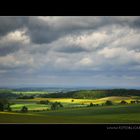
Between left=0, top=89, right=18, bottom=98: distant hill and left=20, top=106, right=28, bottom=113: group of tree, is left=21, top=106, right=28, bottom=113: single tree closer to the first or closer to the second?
left=20, top=106, right=28, bottom=113: group of tree

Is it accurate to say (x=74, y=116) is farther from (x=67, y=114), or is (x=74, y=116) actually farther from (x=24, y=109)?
(x=24, y=109)

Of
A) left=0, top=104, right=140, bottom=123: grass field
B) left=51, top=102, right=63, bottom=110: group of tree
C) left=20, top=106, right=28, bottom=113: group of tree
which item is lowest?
left=0, top=104, right=140, bottom=123: grass field

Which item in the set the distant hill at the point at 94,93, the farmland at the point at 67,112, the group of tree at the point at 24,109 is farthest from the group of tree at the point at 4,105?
the distant hill at the point at 94,93

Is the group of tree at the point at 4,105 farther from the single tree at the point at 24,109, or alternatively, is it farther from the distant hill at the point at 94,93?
the distant hill at the point at 94,93

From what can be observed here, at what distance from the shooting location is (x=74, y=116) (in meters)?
3.19

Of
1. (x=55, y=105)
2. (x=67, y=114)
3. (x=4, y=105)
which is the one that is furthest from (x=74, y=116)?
(x=4, y=105)

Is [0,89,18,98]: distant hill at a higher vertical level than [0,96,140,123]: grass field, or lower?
higher

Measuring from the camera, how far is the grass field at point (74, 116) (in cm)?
318

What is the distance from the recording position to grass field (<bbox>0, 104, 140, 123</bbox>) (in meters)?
3.18

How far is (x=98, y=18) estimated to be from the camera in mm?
3213

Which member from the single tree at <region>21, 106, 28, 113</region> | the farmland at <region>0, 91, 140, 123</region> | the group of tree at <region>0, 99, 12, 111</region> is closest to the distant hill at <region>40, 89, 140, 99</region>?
the farmland at <region>0, 91, 140, 123</region>
